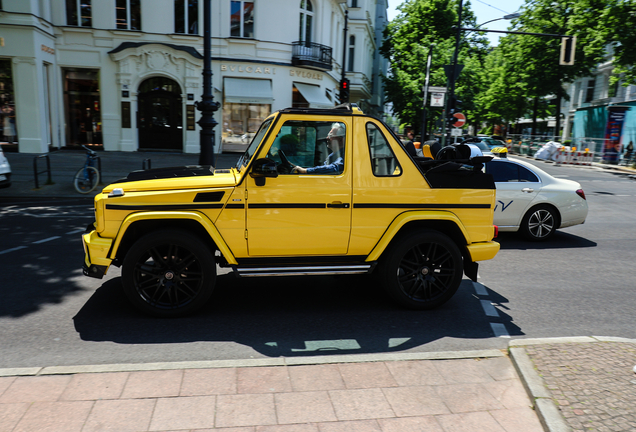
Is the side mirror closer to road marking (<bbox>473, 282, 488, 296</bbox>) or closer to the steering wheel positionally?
the steering wheel

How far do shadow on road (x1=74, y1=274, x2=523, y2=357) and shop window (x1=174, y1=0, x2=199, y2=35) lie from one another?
2100cm

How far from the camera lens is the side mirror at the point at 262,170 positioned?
14.9 feet

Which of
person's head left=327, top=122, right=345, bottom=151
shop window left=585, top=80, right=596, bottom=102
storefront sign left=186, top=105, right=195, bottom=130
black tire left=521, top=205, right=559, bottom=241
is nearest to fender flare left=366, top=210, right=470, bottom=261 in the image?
person's head left=327, top=122, right=345, bottom=151

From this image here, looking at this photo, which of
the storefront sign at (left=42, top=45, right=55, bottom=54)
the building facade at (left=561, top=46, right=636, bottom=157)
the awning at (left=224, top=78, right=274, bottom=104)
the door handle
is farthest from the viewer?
the building facade at (left=561, top=46, right=636, bottom=157)

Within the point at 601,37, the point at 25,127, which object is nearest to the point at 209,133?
the point at 25,127

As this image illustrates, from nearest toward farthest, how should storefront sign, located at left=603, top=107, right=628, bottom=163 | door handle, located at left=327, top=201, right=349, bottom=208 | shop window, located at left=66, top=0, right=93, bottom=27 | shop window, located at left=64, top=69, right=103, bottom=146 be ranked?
door handle, located at left=327, top=201, right=349, bottom=208, shop window, located at left=66, top=0, right=93, bottom=27, shop window, located at left=64, top=69, right=103, bottom=146, storefront sign, located at left=603, top=107, right=628, bottom=163

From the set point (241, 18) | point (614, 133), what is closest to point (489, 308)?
point (241, 18)

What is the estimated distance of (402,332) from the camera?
4711mm

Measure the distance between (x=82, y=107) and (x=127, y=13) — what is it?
4.88 meters

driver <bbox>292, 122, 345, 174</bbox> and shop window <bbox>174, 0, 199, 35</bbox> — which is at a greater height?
shop window <bbox>174, 0, 199, 35</bbox>

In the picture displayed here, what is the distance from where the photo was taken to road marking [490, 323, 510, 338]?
4738 millimetres

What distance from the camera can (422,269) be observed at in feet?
16.7

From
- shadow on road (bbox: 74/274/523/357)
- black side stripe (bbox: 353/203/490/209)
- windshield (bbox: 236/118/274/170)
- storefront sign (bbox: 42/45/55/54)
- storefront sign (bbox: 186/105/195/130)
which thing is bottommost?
shadow on road (bbox: 74/274/523/357)

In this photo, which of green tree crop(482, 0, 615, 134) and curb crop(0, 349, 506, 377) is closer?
curb crop(0, 349, 506, 377)
